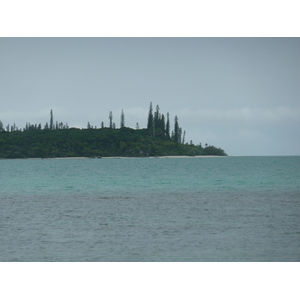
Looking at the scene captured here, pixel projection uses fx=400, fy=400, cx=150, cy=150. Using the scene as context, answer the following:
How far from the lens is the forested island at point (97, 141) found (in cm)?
10662

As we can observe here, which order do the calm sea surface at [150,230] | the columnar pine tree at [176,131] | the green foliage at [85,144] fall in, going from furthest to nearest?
the columnar pine tree at [176,131] < the green foliage at [85,144] < the calm sea surface at [150,230]

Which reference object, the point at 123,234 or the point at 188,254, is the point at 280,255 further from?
the point at 123,234

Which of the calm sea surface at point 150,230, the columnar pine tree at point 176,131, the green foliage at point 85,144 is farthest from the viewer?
the columnar pine tree at point 176,131

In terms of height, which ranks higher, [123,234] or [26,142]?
[26,142]

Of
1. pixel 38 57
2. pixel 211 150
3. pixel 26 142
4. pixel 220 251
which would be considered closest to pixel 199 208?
pixel 220 251

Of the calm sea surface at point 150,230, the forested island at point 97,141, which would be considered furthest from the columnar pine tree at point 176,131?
the calm sea surface at point 150,230

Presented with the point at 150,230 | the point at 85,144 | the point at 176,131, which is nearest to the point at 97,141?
the point at 85,144

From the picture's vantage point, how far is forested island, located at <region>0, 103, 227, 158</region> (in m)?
107

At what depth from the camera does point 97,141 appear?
381ft

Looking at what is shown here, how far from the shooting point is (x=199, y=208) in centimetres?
1703

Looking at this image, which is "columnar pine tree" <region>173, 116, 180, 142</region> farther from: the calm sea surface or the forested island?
the calm sea surface

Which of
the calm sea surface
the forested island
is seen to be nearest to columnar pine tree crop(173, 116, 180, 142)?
the forested island

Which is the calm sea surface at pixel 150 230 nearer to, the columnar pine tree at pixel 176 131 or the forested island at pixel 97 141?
the forested island at pixel 97 141

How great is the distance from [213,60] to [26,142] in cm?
8959
